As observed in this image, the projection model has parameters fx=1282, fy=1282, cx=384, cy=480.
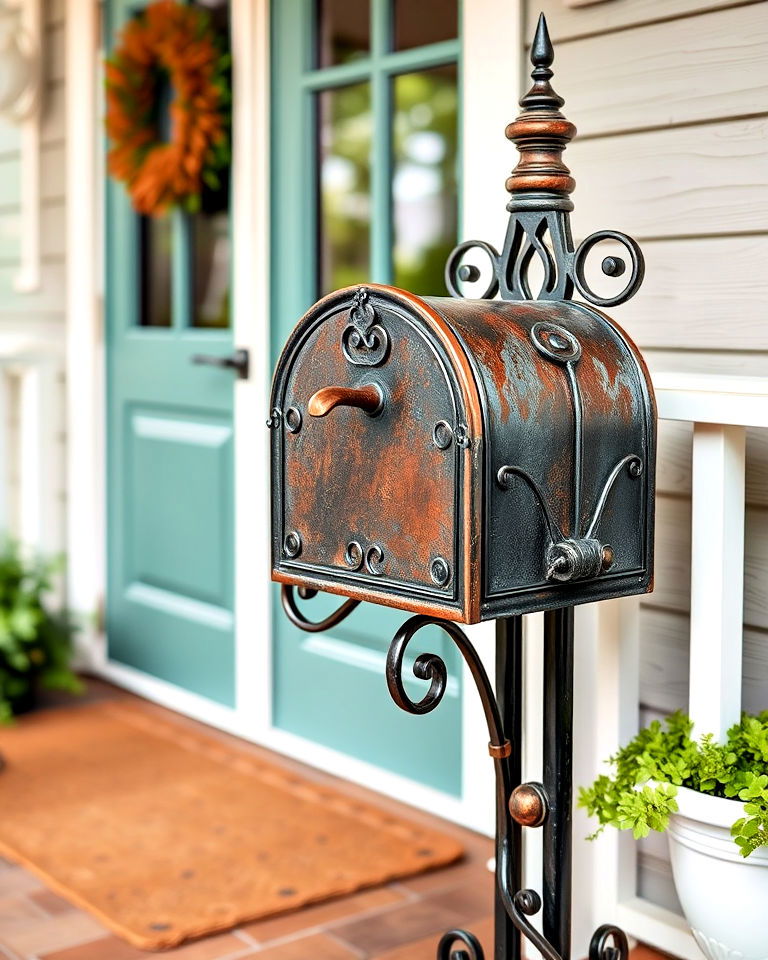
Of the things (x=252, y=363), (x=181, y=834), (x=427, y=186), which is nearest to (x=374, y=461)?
(x=181, y=834)

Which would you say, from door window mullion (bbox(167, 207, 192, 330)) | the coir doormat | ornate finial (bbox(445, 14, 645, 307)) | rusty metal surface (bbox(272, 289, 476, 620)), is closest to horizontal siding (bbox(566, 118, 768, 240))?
ornate finial (bbox(445, 14, 645, 307))

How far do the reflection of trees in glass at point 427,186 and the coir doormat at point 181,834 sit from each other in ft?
5.02

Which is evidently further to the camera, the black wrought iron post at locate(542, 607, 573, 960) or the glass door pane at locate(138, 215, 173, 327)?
the glass door pane at locate(138, 215, 173, 327)

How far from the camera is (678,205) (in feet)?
6.61

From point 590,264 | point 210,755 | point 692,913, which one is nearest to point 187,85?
point 590,264

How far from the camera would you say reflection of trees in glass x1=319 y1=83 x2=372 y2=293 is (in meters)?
3.04

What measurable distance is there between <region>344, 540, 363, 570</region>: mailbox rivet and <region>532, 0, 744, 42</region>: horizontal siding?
102 centimetres

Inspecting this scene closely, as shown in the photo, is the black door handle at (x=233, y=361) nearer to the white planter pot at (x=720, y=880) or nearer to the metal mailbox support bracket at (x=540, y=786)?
the metal mailbox support bracket at (x=540, y=786)

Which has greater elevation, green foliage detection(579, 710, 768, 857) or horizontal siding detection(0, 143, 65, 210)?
horizontal siding detection(0, 143, 65, 210)

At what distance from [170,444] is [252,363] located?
474 mm

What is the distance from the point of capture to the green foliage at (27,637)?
3.41m

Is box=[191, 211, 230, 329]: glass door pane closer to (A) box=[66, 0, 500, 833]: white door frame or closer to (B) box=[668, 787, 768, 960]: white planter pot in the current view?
(A) box=[66, 0, 500, 833]: white door frame

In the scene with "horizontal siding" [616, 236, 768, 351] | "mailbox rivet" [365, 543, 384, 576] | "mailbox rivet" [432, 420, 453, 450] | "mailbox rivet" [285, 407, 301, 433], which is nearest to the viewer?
"mailbox rivet" [432, 420, 453, 450]

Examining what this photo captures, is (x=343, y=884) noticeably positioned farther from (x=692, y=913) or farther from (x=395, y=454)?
(x=395, y=454)
